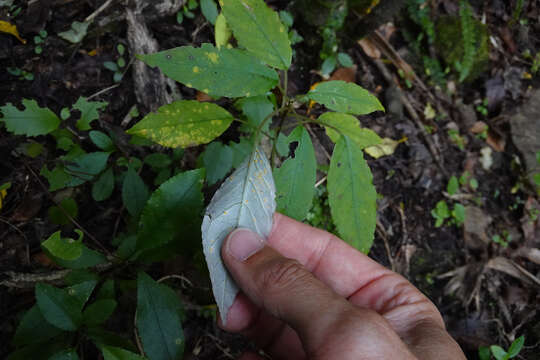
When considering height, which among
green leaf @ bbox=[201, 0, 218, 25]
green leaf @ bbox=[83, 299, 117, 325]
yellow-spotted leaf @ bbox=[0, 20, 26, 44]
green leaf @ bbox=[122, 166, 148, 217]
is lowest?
green leaf @ bbox=[83, 299, 117, 325]

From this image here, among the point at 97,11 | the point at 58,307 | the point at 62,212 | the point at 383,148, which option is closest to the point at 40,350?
the point at 58,307

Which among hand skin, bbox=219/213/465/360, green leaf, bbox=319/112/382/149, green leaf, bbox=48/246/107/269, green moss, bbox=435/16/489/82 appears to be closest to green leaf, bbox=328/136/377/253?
green leaf, bbox=319/112/382/149

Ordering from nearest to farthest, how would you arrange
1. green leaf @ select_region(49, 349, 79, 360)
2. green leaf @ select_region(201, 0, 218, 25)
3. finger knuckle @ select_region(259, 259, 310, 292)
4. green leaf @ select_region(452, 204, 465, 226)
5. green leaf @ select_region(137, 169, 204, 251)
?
finger knuckle @ select_region(259, 259, 310, 292)
green leaf @ select_region(49, 349, 79, 360)
green leaf @ select_region(137, 169, 204, 251)
green leaf @ select_region(201, 0, 218, 25)
green leaf @ select_region(452, 204, 465, 226)

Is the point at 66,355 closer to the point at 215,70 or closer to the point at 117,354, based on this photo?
the point at 117,354

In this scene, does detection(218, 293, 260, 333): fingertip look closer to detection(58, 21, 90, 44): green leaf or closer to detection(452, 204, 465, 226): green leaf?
detection(58, 21, 90, 44): green leaf

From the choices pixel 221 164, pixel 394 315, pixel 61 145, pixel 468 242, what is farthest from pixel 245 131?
pixel 468 242

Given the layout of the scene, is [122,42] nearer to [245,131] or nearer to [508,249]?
[245,131]
